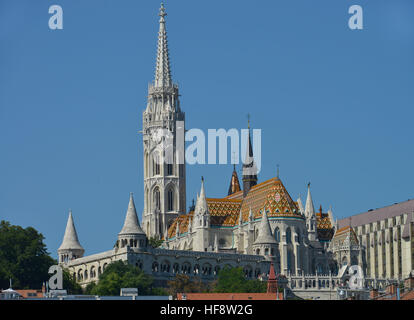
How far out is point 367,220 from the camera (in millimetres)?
187750

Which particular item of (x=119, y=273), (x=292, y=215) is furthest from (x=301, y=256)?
(x=119, y=273)

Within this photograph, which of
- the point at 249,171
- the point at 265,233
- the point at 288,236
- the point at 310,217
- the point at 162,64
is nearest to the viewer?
the point at 265,233

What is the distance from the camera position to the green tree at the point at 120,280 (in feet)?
403

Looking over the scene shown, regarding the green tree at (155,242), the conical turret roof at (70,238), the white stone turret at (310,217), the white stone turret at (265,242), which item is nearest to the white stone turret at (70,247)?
the conical turret roof at (70,238)

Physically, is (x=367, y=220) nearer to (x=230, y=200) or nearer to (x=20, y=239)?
(x=230, y=200)

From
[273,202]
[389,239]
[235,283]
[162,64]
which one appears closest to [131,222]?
[235,283]

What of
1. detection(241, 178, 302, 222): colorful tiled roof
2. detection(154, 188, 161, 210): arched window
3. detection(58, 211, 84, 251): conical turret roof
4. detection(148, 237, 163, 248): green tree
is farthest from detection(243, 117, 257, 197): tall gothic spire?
detection(58, 211, 84, 251): conical turret roof

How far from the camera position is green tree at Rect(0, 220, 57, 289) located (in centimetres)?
13188

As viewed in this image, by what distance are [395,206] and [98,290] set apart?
232 feet

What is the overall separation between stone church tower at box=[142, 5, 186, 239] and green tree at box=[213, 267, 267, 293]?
128 feet

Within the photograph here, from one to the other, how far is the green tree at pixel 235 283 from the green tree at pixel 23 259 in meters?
21.3

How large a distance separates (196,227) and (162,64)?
3537cm

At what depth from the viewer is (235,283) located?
132 meters

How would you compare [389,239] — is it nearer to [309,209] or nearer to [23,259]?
[309,209]
